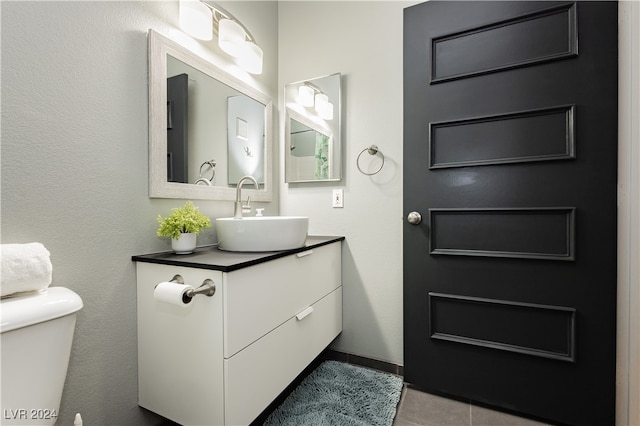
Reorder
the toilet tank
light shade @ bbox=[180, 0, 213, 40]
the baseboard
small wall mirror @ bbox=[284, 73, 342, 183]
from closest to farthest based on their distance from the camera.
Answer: the toilet tank → light shade @ bbox=[180, 0, 213, 40] → the baseboard → small wall mirror @ bbox=[284, 73, 342, 183]

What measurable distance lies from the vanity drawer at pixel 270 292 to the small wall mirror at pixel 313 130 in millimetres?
496

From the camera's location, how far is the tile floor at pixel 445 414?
1265 mm

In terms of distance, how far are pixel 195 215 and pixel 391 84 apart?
1.20 metres

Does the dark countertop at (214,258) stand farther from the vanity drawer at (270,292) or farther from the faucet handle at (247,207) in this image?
the faucet handle at (247,207)

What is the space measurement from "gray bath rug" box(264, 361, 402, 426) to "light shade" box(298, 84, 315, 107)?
1562 mm

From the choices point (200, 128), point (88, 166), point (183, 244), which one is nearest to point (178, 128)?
point (200, 128)

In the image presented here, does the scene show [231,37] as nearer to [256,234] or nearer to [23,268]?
[256,234]

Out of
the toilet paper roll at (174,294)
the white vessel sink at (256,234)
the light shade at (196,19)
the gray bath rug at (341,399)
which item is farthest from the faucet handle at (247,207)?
the gray bath rug at (341,399)

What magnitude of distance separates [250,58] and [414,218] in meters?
1.17

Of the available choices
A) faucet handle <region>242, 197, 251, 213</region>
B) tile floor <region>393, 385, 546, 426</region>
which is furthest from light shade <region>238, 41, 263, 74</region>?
tile floor <region>393, 385, 546, 426</region>

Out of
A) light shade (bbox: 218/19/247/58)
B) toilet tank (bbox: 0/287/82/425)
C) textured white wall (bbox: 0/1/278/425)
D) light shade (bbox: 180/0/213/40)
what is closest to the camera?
toilet tank (bbox: 0/287/82/425)

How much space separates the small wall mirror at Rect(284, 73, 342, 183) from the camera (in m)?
1.72

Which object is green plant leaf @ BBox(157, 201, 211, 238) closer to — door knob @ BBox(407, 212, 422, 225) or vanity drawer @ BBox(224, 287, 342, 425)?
vanity drawer @ BBox(224, 287, 342, 425)

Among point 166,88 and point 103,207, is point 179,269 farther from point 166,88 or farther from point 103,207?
point 166,88
